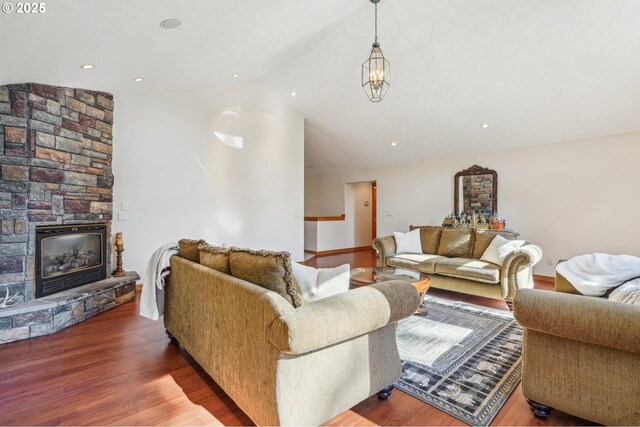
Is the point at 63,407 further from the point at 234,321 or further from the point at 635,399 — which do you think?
the point at 635,399

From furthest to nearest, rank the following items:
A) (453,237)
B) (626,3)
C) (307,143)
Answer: (307,143)
(453,237)
(626,3)

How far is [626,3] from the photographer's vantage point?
2.93m

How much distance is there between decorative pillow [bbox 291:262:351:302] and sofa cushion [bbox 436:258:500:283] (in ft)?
8.70

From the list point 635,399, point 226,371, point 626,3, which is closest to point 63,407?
point 226,371

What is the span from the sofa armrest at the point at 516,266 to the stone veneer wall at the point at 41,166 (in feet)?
16.0

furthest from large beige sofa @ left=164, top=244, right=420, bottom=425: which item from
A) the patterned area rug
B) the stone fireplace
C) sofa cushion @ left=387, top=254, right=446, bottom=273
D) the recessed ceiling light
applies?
sofa cushion @ left=387, top=254, right=446, bottom=273

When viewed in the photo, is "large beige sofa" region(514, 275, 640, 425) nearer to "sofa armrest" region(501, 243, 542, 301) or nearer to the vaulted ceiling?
"sofa armrest" region(501, 243, 542, 301)

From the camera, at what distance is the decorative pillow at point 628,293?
73.4 inches

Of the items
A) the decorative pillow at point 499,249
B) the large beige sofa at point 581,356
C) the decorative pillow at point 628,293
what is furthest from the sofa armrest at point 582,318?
the decorative pillow at point 499,249

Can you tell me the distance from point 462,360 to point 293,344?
67.3 inches

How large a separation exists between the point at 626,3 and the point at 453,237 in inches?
123

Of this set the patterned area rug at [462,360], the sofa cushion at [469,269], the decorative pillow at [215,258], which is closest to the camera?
the patterned area rug at [462,360]

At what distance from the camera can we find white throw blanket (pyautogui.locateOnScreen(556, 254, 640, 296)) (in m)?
2.29

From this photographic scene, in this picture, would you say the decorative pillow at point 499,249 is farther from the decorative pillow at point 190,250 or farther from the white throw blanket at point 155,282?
the white throw blanket at point 155,282
